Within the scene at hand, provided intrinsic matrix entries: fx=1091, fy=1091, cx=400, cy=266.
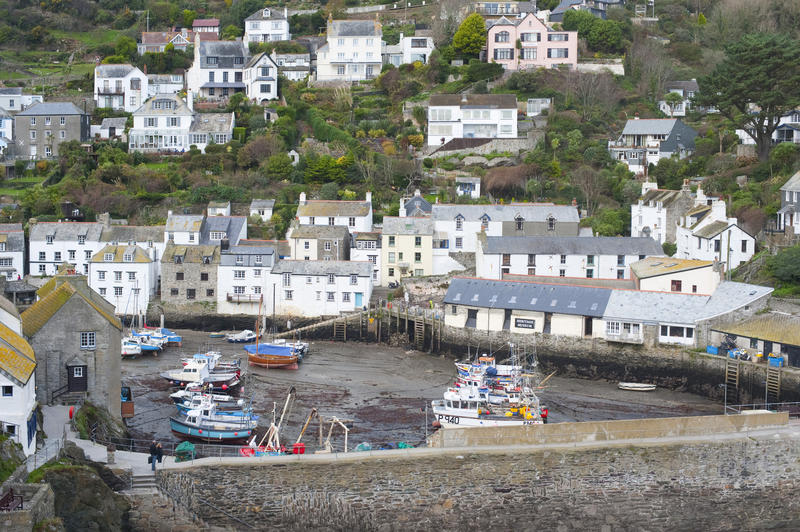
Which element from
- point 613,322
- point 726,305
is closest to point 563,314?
point 613,322

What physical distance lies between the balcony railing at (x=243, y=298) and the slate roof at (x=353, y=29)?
99.3 ft

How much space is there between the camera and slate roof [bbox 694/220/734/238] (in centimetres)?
4806

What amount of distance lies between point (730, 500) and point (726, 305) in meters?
15.2

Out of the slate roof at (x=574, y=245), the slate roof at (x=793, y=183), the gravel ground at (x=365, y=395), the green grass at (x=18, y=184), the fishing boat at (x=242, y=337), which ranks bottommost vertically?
the gravel ground at (x=365, y=395)

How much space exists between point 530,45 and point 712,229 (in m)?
29.4

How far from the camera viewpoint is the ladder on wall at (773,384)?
1444 inches

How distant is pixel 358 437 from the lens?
1299 inches

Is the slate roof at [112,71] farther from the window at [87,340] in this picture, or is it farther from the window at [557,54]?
the window at [87,340]

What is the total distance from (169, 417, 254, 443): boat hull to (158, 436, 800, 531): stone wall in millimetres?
8183

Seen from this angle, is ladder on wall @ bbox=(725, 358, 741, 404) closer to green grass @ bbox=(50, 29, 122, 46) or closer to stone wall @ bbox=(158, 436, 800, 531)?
stone wall @ bbox=(158, 436, 800, 531)

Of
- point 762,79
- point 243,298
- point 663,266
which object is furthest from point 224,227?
point 762,79

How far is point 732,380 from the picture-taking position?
38375mm

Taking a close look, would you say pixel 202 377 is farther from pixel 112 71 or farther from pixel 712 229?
pixel 112 71

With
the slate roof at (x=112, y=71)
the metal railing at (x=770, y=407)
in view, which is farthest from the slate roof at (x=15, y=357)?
the slate roof at (x=112, y=71)
